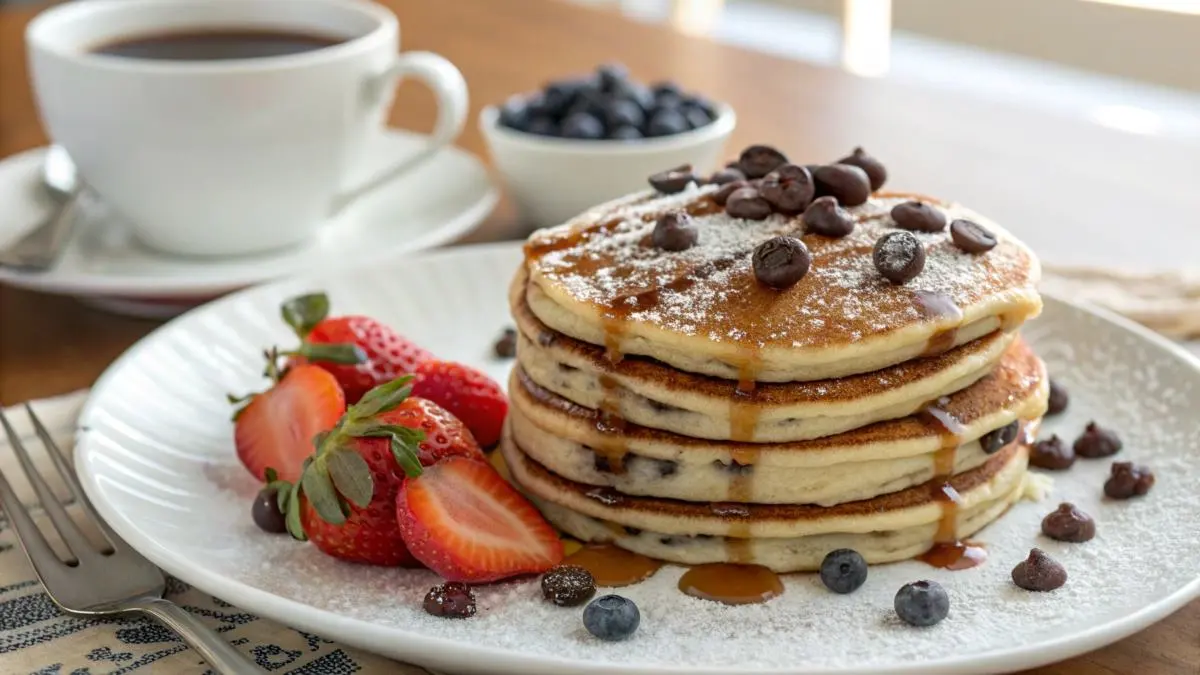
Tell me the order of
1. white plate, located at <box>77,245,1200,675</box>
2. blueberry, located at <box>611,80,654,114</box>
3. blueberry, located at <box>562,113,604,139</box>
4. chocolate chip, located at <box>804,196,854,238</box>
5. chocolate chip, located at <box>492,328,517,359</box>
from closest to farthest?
1. white plate, located at <box>77,245,1200,675</box>
2. chocolate chip, located at <box>804,196,854,238</box>
3. chocolate chip, located at <box>492,328,517,359</box>
4. blueberry, located at <box>562,113,604,139</box>
5. blueberry, located at <box>611,80,654,114</box>

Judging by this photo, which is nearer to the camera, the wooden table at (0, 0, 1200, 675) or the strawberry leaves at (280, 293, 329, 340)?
the strawberry leaves at (280, 293, 329, 340)

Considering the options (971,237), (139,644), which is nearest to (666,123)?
(971,237)

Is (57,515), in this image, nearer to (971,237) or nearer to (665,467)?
(665,467)

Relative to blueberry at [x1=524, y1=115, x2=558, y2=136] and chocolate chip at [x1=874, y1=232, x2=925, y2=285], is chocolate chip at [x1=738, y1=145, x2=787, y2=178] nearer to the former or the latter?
chocolate chip at [x1=874, y1=232, x2=925, y2=285]

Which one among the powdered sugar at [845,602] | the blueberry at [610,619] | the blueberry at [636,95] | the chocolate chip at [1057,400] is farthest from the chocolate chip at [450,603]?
the blueberry at [636,95]

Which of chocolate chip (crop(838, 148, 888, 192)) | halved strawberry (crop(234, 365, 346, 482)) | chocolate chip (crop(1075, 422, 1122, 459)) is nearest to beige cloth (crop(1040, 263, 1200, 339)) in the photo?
chocolate chip (crop(1075, 422, 1122, 459))

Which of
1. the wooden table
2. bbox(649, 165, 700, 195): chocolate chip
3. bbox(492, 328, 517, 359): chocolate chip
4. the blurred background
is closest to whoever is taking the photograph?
bbox(649, 165, 700, 195): chocolate chip
